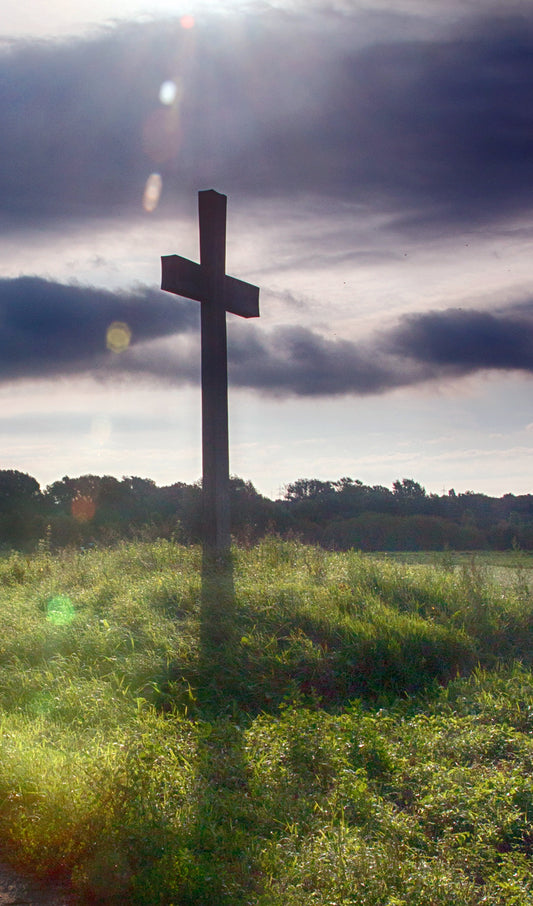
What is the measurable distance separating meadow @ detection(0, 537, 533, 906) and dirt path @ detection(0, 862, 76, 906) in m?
0.08

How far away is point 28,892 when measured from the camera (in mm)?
3857

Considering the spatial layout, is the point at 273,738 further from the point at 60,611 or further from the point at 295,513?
the point at 295,513

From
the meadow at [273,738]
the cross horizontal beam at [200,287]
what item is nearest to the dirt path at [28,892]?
the meadow at [273,738]

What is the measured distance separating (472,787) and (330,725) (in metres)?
1.20

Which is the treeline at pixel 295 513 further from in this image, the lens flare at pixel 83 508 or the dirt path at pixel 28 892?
the dirt path at pixel 28 892

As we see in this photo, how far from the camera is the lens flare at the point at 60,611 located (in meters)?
8.19

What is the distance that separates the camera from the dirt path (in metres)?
3.75

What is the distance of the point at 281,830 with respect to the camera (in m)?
4.21

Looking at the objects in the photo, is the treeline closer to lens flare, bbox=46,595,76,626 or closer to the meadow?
lens flare, bbox=46,595,76,626

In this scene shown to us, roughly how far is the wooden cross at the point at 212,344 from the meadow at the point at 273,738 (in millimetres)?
661

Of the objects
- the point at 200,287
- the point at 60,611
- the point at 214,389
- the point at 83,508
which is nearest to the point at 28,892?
the point at 60,611

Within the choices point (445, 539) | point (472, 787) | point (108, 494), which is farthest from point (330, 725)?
point (108, 494)

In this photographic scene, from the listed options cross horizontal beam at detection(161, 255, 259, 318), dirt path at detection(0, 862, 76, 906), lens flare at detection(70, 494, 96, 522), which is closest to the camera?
dirt path at detection(0, 862, 76, 906)

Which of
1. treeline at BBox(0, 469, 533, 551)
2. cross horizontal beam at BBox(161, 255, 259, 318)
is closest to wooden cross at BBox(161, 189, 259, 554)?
cross horizontal beam at BBox(161, 255, 259, 318)
